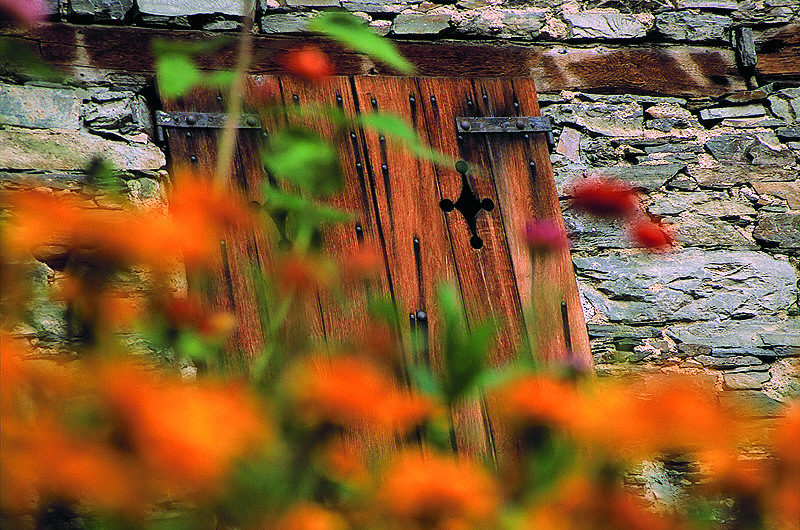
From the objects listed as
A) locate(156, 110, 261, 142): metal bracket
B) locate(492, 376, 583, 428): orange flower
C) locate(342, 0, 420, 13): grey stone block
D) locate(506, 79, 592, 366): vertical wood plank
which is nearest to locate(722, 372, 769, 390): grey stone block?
locate(506, 79, 592, 366): vertical wood plank

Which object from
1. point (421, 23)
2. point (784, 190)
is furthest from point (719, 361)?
point (421, 23)

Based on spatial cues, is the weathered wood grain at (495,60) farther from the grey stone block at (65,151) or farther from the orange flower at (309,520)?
the orange flower at (309,520)

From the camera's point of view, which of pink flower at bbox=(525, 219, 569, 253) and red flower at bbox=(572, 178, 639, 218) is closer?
red flower at bbox=(572, 178, 639, 218)

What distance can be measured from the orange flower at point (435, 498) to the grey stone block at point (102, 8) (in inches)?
81.9

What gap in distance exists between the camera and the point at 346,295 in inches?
83.4

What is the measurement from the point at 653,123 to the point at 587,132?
25 cm

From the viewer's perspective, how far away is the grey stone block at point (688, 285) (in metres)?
2.52

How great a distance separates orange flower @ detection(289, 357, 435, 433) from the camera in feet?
2.15

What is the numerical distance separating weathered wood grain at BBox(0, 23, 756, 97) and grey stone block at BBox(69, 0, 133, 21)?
0.13 ft

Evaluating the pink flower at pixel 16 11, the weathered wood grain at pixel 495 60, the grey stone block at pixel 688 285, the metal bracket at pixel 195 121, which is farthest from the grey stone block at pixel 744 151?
the pink flower at pixel 16 11

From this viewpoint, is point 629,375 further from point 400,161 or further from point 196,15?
point 196,15

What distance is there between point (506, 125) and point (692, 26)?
0.82 metres

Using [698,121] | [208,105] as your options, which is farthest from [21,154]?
[698,121]

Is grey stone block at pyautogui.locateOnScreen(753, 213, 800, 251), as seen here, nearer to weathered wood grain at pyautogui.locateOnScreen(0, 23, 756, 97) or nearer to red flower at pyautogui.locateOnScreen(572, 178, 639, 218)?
weathered wood grain at pyautogui.locateOnScreen(0, 23, 756, 97)
